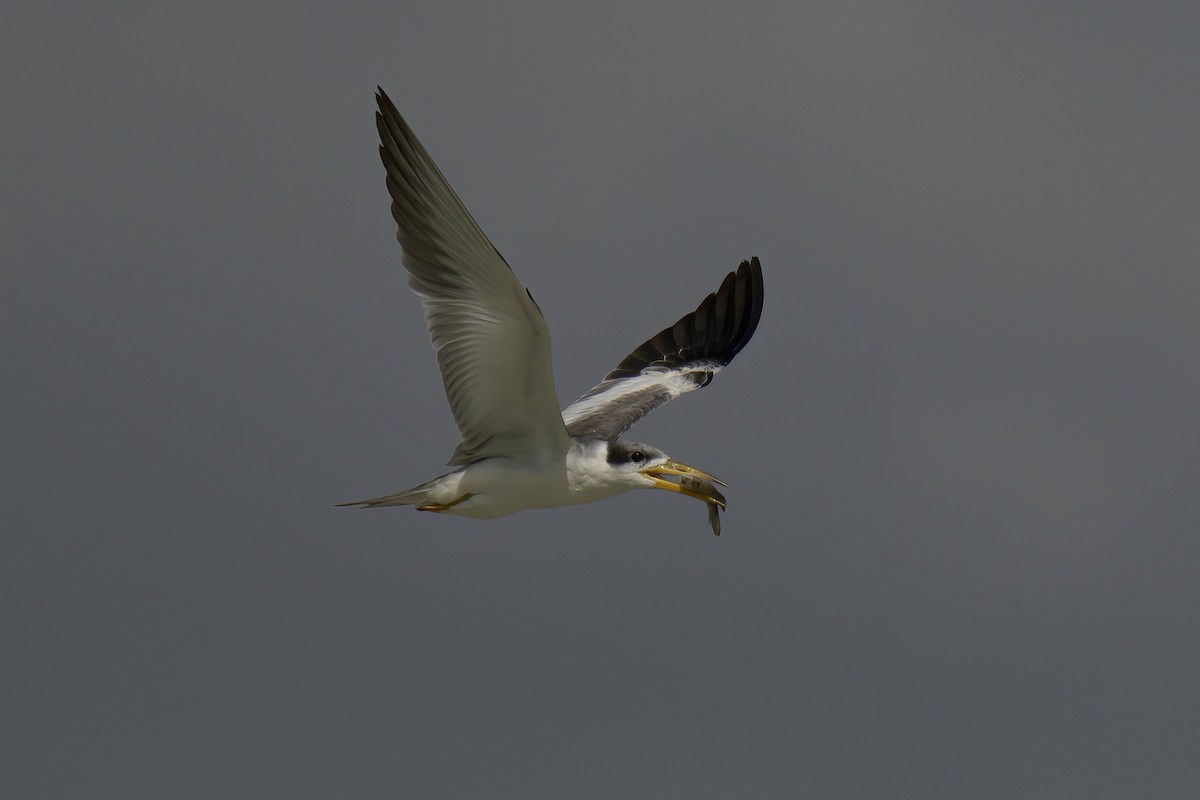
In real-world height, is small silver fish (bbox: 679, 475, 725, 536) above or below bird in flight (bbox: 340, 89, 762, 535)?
below

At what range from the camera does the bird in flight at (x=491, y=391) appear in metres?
16.7

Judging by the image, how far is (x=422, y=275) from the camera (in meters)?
17.4

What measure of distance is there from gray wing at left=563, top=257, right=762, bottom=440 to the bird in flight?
71cm

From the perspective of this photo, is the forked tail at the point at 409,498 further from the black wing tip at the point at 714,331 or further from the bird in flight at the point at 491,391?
the black wing tip at the point at 714,331

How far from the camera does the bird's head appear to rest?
1834 cm

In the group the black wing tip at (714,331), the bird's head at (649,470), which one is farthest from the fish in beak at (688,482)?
the black wing tip at (714,331)

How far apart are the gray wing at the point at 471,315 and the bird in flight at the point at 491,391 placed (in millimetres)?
10

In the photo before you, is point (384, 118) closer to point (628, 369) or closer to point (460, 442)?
point (460, 442)

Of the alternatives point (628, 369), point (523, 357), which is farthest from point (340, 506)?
point (628, 369)

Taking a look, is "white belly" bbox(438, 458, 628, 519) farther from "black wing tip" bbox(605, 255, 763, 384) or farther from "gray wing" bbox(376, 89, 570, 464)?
"black wing tip" bbox(605, 255, 763, 384)

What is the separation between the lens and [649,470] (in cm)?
1844

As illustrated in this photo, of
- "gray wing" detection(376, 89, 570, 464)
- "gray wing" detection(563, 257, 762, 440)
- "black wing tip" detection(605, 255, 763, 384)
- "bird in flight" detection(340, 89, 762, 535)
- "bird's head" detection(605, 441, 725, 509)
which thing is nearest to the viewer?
"gray wing" detection(376, 89, 570, 464)

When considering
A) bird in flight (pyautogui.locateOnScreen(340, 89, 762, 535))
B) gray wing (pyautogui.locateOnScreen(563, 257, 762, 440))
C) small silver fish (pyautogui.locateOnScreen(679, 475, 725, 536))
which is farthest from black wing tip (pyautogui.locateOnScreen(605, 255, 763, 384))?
small silver fish (pyautogui.locateOnScreen(679, 475, 725, 536))

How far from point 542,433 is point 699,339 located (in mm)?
6311
